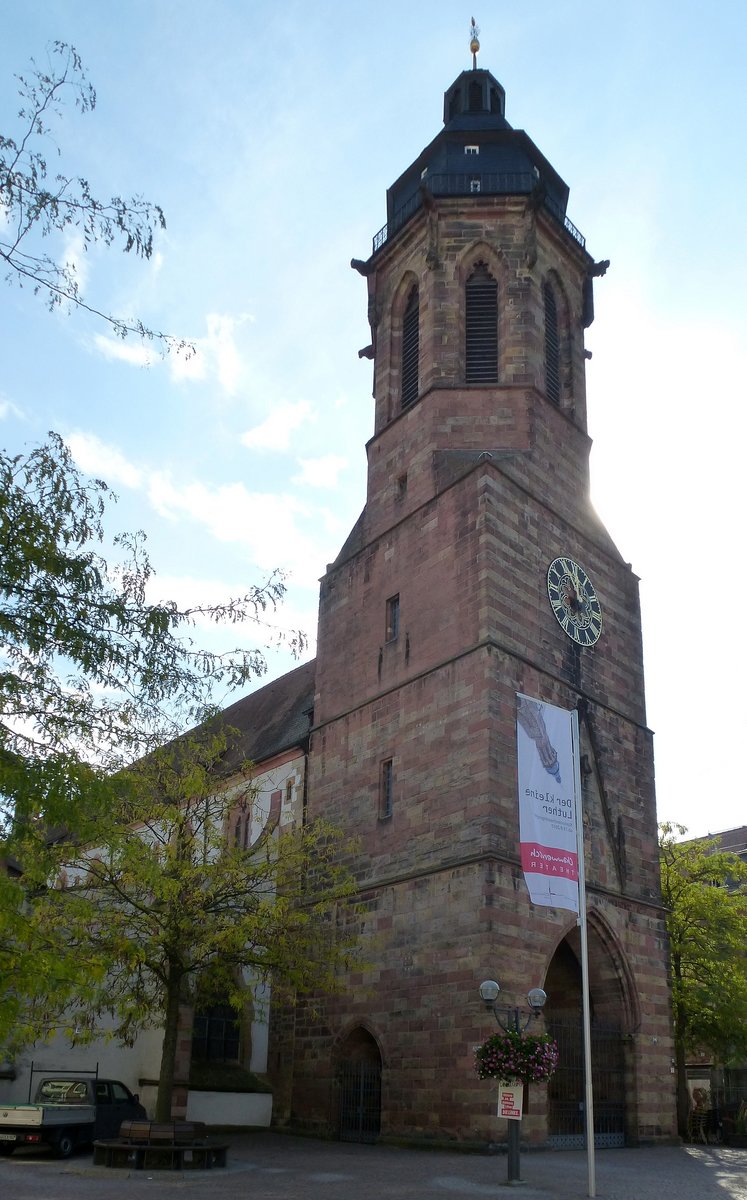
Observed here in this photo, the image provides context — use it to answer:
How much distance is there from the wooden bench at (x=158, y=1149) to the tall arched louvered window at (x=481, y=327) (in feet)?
55.0

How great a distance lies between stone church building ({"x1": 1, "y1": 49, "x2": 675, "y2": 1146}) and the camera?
62.5ft

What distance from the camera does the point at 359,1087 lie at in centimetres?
2062

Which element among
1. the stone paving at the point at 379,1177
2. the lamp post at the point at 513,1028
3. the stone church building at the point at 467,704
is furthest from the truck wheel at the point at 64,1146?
the lamp post at the point at 513,1028

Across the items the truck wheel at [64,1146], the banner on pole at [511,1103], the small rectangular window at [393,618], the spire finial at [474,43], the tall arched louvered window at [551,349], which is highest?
the spire finial at [474,43]

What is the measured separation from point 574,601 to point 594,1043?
8.69 metres

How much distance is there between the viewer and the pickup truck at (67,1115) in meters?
16.5

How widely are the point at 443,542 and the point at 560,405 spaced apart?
5.85 m

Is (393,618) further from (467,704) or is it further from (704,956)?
(704,956)

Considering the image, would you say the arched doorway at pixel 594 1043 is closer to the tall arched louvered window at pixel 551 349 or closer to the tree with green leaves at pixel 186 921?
the tree with green leaves at pixel 186 921

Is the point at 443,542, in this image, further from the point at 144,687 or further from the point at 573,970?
the point at 144,687

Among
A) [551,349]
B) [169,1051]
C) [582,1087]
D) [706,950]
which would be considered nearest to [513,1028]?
[169,1051]

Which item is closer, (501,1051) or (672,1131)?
(501,1051)

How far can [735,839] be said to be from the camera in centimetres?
6322

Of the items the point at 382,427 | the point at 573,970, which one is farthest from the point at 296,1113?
the point at 382,427
